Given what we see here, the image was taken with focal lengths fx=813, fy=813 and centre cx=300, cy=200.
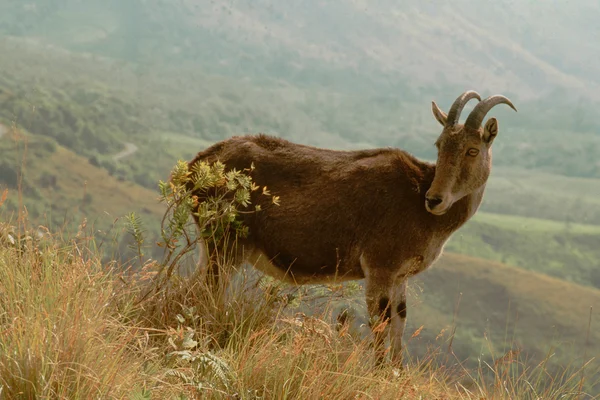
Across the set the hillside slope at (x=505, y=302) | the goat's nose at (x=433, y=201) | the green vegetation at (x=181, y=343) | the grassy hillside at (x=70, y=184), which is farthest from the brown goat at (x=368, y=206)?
the grassy hillside at (x=70, y=184)

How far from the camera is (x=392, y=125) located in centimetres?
13600

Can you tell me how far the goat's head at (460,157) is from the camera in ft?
23.5

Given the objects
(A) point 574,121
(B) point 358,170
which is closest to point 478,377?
(B) point 358,170

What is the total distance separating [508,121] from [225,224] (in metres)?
154

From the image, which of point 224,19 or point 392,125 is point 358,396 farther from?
point 224,19

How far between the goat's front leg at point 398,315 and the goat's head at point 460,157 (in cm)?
81

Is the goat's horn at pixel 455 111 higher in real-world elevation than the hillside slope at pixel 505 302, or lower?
higher

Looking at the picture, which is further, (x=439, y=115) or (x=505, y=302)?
(x=505, y=302)

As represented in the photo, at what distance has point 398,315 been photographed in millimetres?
7527

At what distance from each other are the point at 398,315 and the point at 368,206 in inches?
41.6

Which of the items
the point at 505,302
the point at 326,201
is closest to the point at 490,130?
the point at 326,201

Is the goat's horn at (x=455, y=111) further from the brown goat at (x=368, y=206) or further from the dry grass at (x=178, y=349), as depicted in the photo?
the dry grass at (x=178, y=349)

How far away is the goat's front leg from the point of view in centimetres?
740

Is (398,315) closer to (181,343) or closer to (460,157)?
(460,157)
